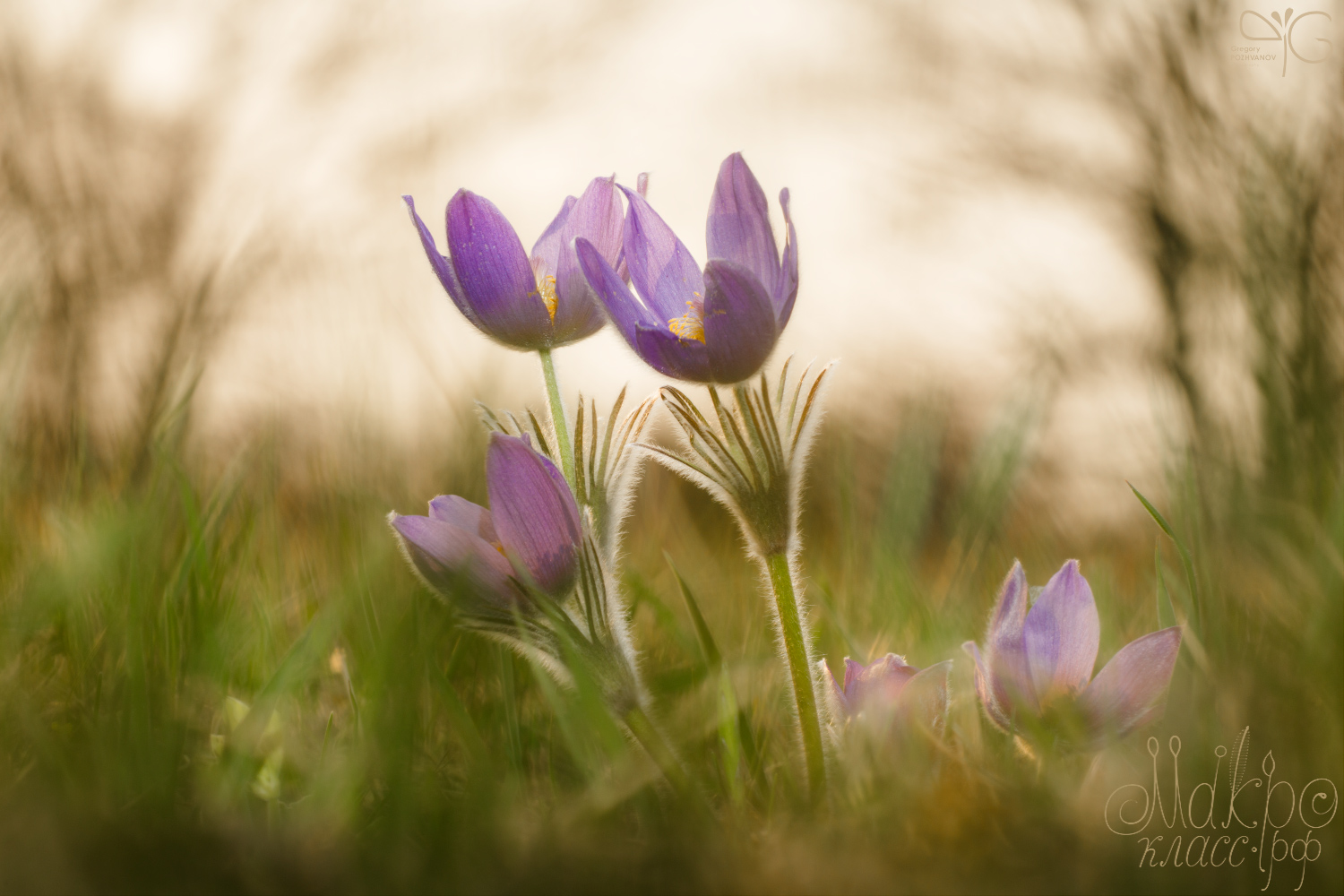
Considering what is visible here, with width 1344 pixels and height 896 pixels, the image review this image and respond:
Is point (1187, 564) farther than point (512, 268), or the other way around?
point (512, 268)

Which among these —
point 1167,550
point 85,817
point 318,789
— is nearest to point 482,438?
point 318,789

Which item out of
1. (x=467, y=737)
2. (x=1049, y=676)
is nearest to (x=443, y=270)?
(x=467, y=737)

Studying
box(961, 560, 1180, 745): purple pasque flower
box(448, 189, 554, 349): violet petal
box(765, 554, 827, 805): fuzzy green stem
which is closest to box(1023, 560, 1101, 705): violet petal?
box(961, 560, 1180, 745): purple pasque flower

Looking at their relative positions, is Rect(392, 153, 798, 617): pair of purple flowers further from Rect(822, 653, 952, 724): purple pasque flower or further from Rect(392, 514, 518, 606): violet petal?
Rect(822, 653, 952, 724): purple pasque flower

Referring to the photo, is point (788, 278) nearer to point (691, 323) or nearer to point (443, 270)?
point (691, 323)

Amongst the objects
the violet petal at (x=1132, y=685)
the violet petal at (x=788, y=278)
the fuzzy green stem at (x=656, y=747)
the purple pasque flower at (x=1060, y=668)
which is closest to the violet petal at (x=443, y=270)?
the violet petal at (x=788, y=278)

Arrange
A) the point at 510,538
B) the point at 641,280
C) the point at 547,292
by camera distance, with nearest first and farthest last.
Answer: the point at 510,538 → the point at 641,280 → the point at 547,292
